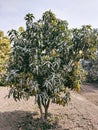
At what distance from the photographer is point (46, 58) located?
10883mm

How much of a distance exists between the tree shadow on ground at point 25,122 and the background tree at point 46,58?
1851 millimetres

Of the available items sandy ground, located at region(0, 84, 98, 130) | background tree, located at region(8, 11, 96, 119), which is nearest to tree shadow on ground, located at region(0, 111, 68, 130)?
sandy ground, located at region(0, 84, 98, 130)

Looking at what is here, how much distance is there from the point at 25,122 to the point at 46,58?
13.7ft

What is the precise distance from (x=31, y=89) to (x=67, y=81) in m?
2.02

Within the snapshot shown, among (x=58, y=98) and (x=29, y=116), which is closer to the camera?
(x=58, y=98)

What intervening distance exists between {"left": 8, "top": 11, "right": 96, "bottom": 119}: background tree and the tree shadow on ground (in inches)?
72.9

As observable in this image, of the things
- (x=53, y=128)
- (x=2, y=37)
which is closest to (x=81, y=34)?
(x=53, y=128)

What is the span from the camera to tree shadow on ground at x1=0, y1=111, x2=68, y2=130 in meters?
12.7

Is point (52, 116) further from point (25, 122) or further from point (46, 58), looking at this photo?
point (46, 58)

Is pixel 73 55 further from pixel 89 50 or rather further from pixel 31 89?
pixel 31 89

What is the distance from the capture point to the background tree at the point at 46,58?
10906 millimetres

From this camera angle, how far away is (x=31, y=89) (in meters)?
10.7

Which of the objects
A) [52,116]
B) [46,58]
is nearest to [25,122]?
[52,116]

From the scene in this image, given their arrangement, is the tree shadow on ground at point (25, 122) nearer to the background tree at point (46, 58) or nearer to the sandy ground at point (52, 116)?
the sandy ground at point (52, 116)
